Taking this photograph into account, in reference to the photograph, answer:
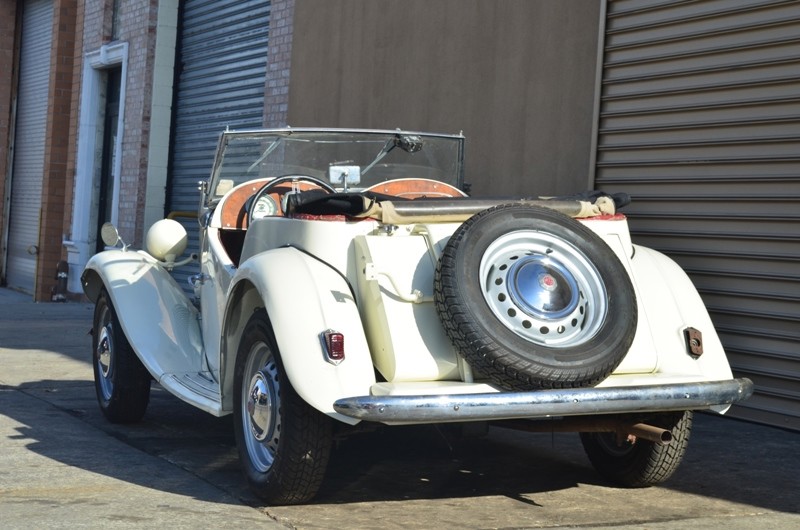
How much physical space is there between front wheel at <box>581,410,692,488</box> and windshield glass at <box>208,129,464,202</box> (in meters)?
2.01

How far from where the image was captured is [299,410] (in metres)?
4.39

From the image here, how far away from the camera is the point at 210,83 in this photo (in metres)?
14.4

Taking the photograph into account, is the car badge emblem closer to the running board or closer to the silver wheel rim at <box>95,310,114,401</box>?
the running board

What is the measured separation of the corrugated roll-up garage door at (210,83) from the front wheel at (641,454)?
8.29m

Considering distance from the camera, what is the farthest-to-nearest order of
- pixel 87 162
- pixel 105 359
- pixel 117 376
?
1. pixel 87 162
2. pixel 105 359
3. pixel 117 376

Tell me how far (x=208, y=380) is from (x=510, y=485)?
1565 millimetres

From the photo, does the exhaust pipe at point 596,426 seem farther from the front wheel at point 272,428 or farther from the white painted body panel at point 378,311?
the front wheel at point 272,428

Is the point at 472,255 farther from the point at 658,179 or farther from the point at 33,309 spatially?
the point at 33,309

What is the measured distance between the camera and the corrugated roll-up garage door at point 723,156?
698 centimetres

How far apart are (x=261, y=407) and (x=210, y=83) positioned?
10230 mm

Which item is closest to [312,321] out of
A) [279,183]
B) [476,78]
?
[279,183]

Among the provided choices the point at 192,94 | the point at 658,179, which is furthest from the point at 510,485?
the point at 192,94

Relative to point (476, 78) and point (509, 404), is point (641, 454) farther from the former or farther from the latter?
point (476, 78)

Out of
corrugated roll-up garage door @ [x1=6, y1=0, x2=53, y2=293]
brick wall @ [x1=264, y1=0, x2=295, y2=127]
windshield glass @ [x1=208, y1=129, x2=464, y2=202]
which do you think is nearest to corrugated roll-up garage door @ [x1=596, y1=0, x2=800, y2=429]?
windshield glass @ [x1=208, y1=129, x2=464, y2=202]
